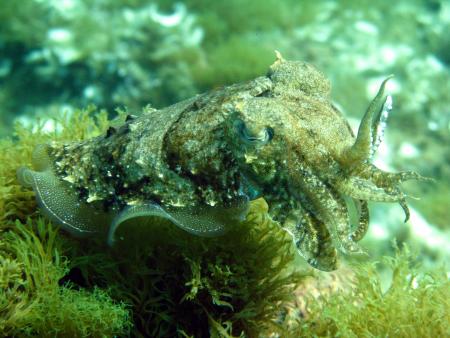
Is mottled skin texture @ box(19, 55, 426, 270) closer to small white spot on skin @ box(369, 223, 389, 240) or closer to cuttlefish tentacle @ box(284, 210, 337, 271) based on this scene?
cuttlefish tentacle @ box(284, 210, 337, 271)

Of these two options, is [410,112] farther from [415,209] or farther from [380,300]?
[380,300]

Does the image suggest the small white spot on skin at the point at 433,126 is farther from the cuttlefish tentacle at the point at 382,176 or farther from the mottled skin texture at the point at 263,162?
the cuttlefish tentacle at the point at 382,176

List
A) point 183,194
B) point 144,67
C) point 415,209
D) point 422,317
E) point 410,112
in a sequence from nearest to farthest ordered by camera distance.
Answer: point 183,194
point 422,317
point 415,209
point 144,67
point 410,112

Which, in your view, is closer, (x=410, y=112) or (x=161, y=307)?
(x=161, y=307)

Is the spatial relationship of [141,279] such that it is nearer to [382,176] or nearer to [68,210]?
[68,210]

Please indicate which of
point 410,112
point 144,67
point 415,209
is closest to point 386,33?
point 410,112

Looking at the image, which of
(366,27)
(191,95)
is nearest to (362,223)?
(191,95)
